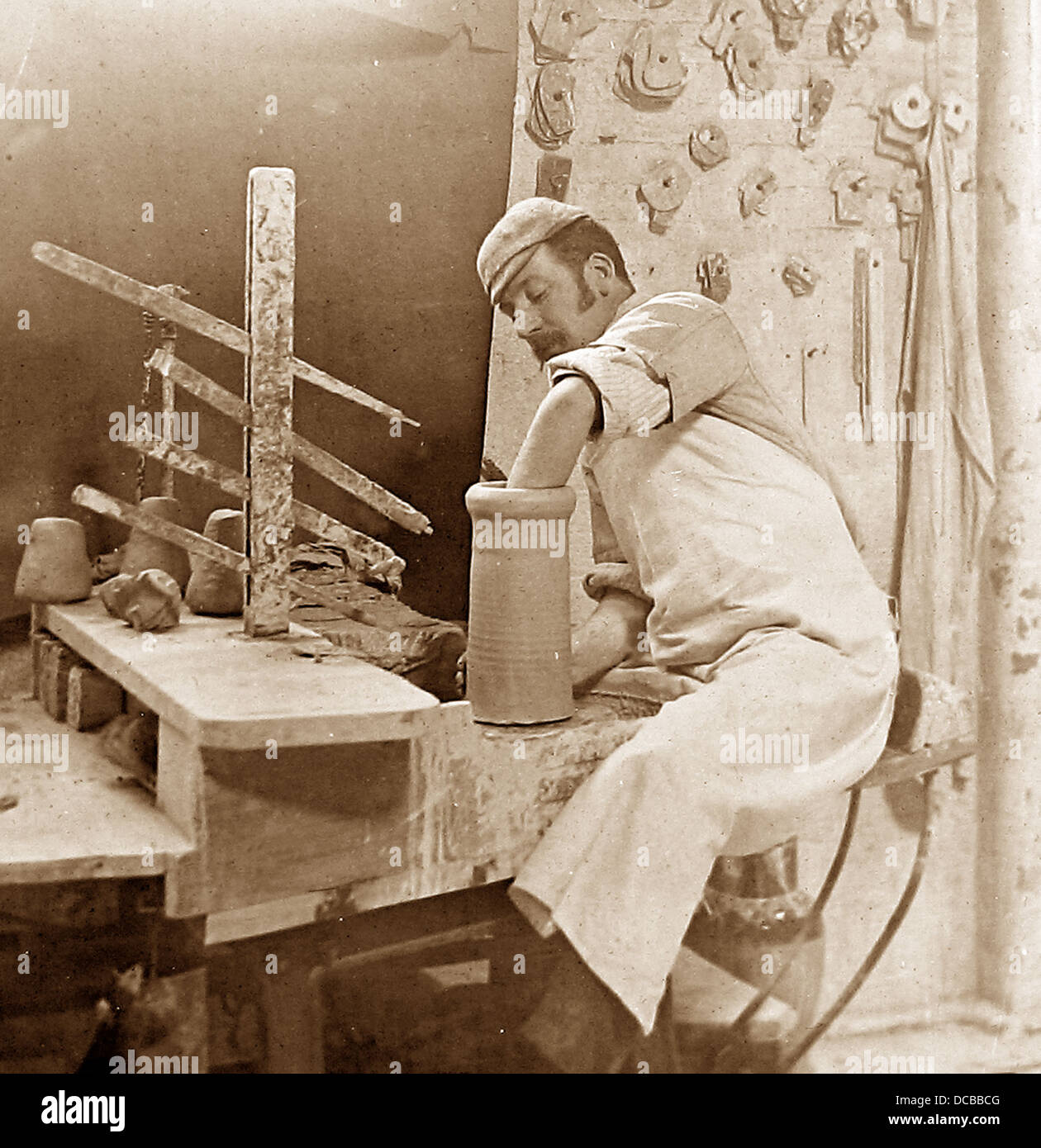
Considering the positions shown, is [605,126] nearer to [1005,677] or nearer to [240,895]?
[1005,677]

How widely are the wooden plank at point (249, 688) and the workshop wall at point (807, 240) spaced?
26.5 inches

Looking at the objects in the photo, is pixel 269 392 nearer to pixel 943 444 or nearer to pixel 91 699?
pixel 91 699

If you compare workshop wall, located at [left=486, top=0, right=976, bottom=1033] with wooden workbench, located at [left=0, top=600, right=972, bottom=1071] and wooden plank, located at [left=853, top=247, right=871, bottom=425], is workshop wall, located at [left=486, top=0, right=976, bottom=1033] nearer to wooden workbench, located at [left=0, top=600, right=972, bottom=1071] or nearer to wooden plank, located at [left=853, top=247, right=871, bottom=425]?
wooden plank, located at [left=853, top=247, right=871, bottom=425]

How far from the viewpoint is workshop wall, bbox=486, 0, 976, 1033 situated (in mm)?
2492

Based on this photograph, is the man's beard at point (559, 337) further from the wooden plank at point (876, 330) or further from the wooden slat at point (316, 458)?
the wooden plank at point (876, 330)

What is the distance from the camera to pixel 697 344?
2.21 meters

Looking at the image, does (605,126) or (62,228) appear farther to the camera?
(605,126)

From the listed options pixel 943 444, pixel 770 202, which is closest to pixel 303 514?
pixel 770 202

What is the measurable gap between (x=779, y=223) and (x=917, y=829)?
1367mm

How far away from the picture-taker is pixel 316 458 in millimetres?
2199

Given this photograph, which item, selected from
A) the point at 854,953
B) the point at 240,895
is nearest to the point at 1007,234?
the point at 854,953

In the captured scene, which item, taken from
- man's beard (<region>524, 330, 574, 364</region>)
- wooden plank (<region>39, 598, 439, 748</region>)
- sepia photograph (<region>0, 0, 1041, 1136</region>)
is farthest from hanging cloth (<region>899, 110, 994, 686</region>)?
wooden plank (<region>39, 598, 439, 748</region>)

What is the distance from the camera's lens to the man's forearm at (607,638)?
236cm

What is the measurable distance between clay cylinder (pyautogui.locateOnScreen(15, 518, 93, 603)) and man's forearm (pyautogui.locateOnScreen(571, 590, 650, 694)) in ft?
3.08
